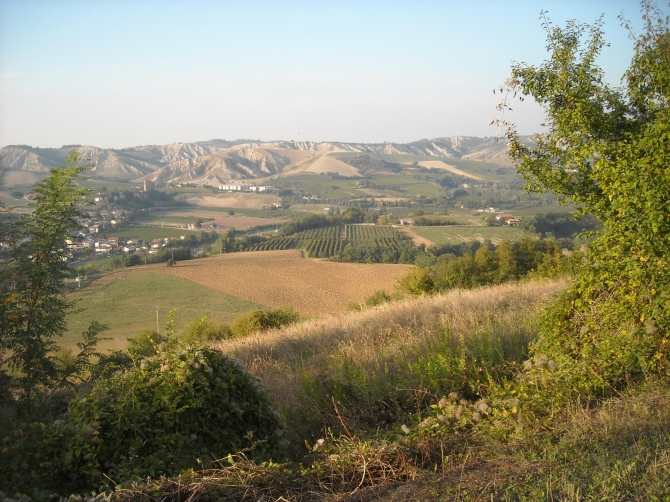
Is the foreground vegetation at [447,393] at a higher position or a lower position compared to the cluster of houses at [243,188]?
lower

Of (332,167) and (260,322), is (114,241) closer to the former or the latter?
(260,322)

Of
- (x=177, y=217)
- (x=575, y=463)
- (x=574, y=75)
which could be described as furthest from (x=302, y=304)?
(x=177, y=217)

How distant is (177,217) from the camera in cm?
7256

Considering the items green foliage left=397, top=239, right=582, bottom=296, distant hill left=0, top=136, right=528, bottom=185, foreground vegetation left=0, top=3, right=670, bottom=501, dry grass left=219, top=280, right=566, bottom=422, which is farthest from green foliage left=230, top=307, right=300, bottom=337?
distant hill left=0, top=136, right=528, bottom=185

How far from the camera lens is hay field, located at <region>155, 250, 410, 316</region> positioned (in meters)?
33.7

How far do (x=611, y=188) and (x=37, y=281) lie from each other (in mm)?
7759

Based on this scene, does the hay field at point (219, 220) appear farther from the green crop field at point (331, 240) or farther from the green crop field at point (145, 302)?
the green crop field at point (145, 302)

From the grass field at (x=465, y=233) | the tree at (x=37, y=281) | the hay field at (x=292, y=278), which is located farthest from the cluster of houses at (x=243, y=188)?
the tree at (x=37, y=281)

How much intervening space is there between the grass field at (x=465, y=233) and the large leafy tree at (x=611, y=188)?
42.2 metres

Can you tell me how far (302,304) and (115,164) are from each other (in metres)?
94.4

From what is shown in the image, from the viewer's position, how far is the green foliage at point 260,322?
60.7 feet

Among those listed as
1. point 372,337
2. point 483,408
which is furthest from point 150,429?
point 372,337

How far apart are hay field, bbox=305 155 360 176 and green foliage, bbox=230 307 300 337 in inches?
4607

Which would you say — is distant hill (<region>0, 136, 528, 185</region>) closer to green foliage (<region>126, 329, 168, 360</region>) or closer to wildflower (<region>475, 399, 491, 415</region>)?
green foliage (<region>126, 329, 168, 360</region>)
